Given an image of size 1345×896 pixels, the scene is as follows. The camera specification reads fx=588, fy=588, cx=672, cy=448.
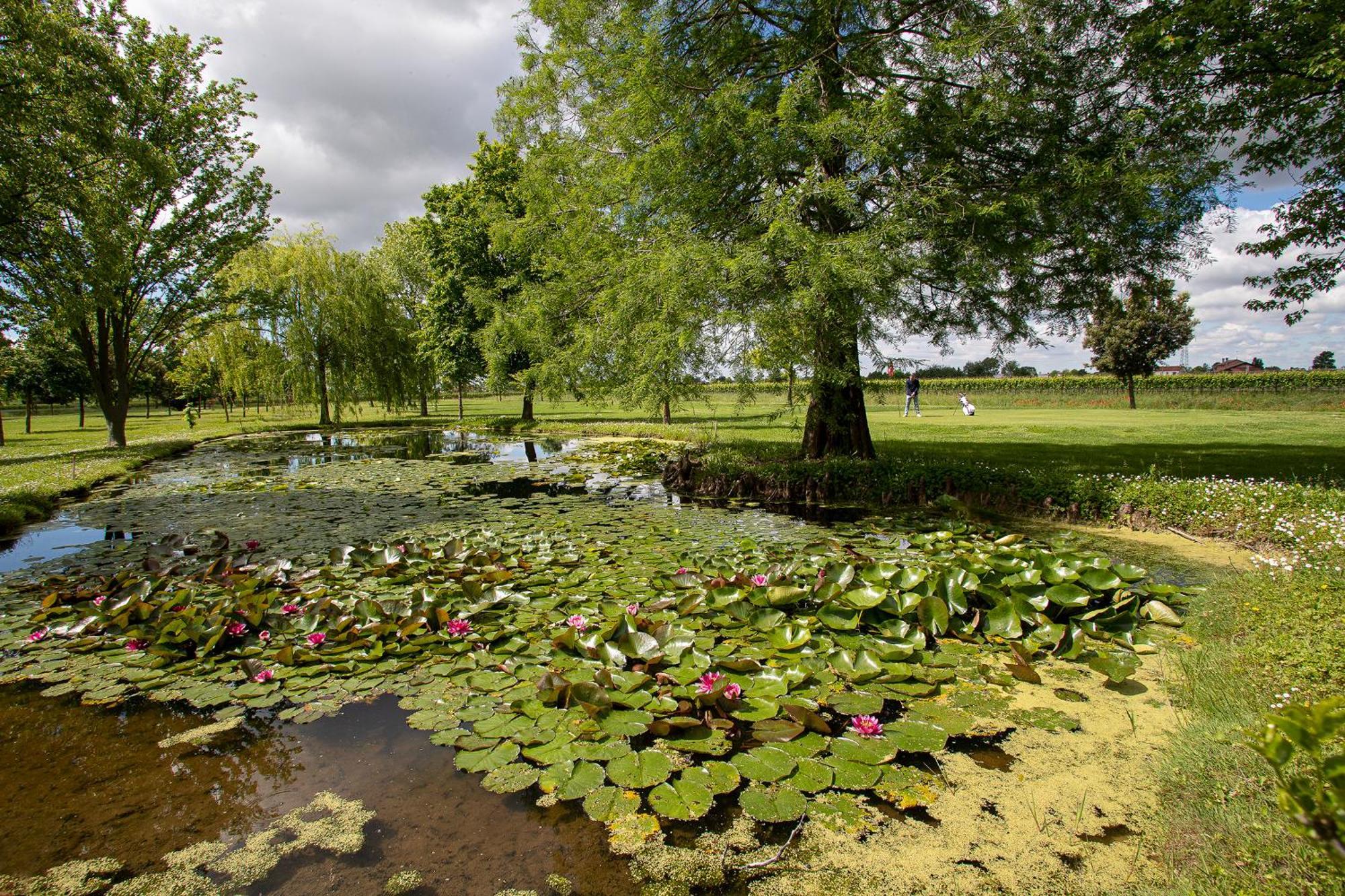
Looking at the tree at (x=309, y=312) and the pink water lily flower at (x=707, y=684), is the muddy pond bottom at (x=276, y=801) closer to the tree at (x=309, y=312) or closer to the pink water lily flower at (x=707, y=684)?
the pink water lily flower at (x=707, y=684)

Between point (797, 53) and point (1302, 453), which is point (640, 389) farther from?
point (1302, 453)

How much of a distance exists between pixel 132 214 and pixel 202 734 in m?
21.3

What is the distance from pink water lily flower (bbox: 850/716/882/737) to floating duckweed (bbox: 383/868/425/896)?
2.04 meters

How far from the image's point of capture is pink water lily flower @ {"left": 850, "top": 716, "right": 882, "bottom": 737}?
9.74 ft

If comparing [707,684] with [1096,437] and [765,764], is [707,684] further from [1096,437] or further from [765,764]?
[1096,437]

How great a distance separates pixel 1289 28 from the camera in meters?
7.75

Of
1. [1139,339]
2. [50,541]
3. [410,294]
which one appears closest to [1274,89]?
[50,541]

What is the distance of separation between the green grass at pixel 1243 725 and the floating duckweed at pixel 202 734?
4238 millimetres

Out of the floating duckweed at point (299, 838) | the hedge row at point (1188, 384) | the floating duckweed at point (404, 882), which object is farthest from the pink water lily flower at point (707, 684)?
the hedge row at point (1188, 384)

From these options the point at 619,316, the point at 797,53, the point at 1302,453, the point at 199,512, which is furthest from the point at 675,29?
the point at 1302,453

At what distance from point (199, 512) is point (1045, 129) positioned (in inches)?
535

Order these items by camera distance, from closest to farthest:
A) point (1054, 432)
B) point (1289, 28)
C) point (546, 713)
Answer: point (546, 713) → point (1289, 28) → point (1054, 432)

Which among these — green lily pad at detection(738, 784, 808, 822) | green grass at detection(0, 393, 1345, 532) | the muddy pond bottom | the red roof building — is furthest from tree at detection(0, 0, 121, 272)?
the red roof building

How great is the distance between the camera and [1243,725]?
2.60 metres
